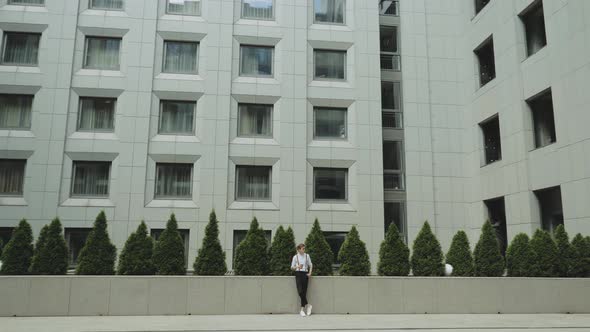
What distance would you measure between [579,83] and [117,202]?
60.7 ft

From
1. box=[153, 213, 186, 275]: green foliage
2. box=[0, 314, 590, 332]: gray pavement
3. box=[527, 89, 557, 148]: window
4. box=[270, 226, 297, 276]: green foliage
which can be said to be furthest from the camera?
box=[527, 89, 557, 148]: window

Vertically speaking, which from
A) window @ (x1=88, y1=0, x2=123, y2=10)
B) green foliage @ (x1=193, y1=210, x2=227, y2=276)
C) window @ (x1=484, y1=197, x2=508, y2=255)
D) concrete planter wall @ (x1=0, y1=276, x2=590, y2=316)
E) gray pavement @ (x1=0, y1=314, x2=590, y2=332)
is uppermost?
window @ (x1=88, y1=0, x2=123, y2=10)

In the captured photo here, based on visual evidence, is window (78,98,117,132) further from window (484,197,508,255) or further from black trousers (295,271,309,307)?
window (484,197,508,255)

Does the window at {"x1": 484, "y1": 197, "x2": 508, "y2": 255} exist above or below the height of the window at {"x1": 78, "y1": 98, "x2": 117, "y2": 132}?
below

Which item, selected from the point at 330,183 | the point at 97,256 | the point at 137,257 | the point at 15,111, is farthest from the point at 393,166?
the point at 15,111

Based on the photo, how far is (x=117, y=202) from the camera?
66.3 ft

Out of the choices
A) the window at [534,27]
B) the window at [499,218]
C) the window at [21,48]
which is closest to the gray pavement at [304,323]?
the window at [499,218]

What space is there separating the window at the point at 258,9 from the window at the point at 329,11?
88.7 inches

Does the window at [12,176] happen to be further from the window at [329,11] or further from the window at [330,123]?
the window at [329,11]

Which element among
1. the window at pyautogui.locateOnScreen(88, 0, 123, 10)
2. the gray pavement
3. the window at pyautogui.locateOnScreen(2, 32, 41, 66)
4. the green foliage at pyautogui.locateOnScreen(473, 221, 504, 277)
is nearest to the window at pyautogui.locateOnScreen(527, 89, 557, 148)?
the green foliage at pyautogui.locateOnScreen(473, 221, 504, 277)

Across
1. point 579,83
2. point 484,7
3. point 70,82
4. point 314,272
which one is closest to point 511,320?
point 314,272

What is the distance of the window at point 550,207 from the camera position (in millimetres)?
17469

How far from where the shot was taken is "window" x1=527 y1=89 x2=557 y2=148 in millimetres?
18219

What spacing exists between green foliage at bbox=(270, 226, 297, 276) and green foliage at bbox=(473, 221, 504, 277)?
5.75 metres
